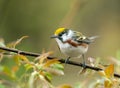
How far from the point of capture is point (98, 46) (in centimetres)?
871

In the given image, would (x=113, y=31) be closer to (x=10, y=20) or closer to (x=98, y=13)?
(x=98, y=13)

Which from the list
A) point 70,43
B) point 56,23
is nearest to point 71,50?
point 70,43

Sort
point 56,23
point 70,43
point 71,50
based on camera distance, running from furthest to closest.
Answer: point 56,23
point 70,43
point 71,50

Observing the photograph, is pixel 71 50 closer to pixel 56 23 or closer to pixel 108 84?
pixel 108 84

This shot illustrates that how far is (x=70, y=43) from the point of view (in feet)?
9.64

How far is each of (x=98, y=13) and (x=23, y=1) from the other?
2.31m

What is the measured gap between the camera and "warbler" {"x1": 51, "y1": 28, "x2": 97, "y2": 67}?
2797 millimetres

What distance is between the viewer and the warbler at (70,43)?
280 cm

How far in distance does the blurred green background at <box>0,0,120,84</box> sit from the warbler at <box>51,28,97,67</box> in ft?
9.92

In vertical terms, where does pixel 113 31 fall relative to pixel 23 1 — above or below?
below

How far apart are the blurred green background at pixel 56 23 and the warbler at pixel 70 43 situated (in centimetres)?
302

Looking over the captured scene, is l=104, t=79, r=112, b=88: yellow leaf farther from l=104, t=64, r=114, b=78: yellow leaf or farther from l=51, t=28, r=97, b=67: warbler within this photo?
l=51, t=28, r=97, b=67: warbler

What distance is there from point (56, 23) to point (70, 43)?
211 inches

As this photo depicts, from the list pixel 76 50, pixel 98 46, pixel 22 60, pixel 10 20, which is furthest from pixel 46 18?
pixel 22 60
